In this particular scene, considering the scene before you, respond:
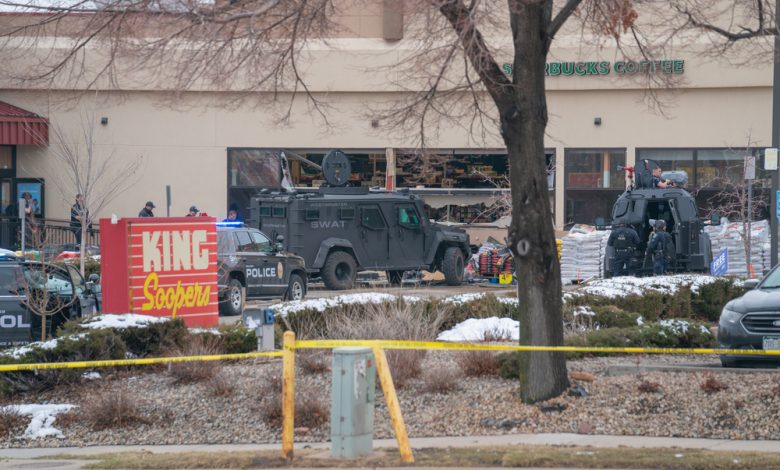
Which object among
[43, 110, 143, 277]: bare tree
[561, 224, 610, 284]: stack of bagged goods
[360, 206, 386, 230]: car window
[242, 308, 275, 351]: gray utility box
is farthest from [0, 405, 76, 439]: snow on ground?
[43, 110, 143, 277]: bare tree

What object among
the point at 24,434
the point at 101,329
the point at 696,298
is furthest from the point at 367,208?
the point at 24,434

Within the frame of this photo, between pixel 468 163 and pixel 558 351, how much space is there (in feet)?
91.0

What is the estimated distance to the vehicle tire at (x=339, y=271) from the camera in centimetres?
2608

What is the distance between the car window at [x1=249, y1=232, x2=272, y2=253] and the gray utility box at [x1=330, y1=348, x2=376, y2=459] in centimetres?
1384

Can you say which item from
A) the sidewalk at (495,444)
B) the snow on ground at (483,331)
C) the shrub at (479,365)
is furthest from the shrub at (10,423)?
the snow on ground at (483,331)

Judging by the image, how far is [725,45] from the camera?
465 inches

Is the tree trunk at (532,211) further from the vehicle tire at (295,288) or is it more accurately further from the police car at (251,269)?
the vehicle tire at (295,288)

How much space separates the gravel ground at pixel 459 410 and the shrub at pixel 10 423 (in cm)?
2

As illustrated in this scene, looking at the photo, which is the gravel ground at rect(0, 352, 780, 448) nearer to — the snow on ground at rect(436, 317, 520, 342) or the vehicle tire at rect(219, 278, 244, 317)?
the snow on ground at rect(436, 317, 520, 342)

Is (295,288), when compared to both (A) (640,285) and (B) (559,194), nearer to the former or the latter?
(A) (640,285)

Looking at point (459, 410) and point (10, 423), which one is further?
point (10, 423)

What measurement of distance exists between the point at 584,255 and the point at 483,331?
45.8 feet

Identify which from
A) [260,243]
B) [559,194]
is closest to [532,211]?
[260,243]

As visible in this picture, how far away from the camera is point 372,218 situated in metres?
27.1
